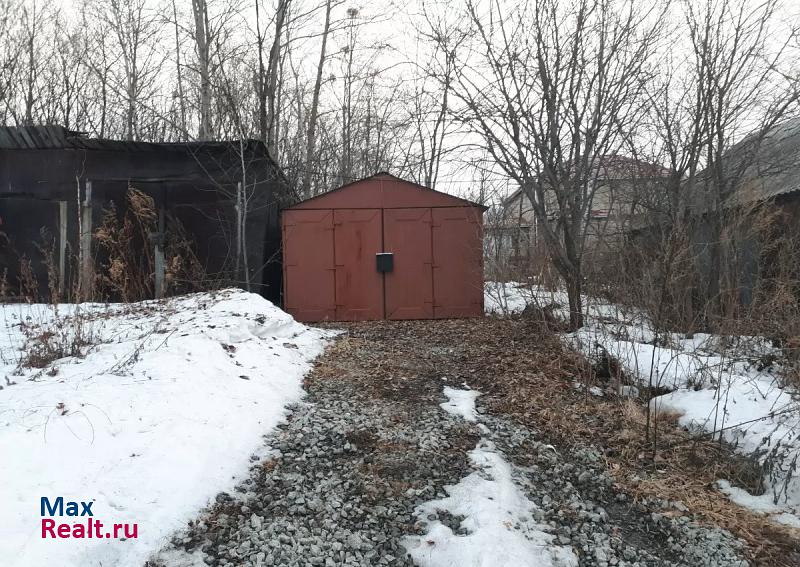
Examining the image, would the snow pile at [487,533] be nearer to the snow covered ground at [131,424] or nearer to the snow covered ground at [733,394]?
the snow covered ground at [131,424]

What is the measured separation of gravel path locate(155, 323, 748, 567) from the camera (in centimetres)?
247

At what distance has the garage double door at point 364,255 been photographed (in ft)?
32.4

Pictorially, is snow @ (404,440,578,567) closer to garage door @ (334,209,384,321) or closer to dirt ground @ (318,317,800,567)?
dirt ground @ (318,317,800,567)

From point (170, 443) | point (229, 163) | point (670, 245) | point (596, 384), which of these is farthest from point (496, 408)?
point (229, 163)

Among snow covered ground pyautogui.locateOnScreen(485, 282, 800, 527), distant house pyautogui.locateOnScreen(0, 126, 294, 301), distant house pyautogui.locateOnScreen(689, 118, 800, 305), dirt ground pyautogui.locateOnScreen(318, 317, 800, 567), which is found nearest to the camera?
dirt ground pyautogui.locateOnScreen(318, 317, 800, 567)

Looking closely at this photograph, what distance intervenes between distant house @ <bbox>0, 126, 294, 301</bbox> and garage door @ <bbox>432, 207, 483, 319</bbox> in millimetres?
3569

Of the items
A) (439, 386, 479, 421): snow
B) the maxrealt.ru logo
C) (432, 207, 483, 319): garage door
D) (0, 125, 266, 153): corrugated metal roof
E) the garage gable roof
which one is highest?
(0, 125, 266, 153): corrugated metal roof

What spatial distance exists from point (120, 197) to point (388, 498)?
915 cm

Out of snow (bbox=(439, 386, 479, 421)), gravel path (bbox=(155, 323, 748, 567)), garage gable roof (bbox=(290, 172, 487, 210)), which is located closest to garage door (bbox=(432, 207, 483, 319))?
garage gable roof (bbox=(290, 172, 487, 210))

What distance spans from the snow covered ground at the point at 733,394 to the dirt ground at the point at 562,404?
0.17 m

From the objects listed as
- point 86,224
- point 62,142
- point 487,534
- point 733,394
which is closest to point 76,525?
point 487,534

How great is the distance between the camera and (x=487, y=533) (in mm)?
2551

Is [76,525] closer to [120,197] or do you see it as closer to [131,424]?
[131,424]

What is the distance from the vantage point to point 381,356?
6574 mm
